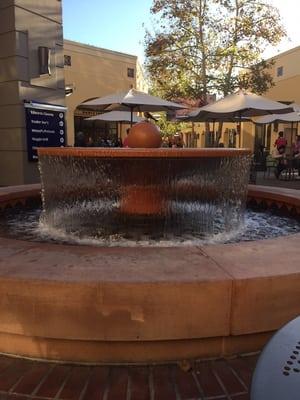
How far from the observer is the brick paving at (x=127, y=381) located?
216 centimetres

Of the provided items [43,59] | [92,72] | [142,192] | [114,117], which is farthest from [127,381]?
[92,72]

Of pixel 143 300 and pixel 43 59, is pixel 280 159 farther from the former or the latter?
pixel 143 300

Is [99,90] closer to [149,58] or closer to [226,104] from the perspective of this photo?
[149,58]

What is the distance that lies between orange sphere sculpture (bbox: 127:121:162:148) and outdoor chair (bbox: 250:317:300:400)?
10.7ft

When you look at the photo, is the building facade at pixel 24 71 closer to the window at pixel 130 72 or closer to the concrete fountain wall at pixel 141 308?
the concrete fountain wall at pixel 141 308

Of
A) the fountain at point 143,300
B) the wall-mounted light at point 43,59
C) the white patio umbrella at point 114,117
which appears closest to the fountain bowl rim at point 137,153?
the fountain at point 143,300

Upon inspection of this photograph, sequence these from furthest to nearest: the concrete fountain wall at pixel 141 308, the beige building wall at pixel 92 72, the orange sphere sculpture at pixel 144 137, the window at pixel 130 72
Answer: the window at pixel 130 72 → the beige building wall at pixel 92 72 → the orange sphere sculpture at pixel 144 137 → the concrete fountain wall at pixel 141 308

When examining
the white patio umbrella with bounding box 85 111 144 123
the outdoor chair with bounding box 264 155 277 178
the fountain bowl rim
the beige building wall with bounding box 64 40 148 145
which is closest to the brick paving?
the fountain bowl rim

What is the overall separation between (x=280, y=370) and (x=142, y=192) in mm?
3886

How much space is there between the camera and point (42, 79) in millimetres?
10805

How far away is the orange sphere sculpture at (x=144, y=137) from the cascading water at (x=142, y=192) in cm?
28

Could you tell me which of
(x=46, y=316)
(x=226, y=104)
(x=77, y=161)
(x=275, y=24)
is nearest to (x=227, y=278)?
(x=46, y=316)

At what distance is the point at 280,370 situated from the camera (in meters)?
1.26

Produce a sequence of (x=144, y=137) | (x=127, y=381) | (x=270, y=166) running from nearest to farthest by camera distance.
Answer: (x=127, y=381)
(x=144, y=137)
(x=270, y=166)
